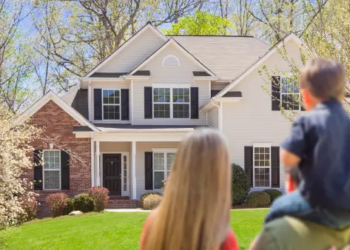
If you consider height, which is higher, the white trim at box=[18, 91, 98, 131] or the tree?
the tree

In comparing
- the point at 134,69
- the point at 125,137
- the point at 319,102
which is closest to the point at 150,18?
the point at 134,69

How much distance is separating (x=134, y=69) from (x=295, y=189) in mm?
19773

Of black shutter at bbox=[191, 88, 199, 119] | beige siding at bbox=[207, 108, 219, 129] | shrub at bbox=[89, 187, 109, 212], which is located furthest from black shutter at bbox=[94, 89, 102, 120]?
beige siding at bbox=[207, 108, 219, 129]

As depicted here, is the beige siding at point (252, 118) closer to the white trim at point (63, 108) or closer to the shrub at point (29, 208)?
the white trim at point (63, 108)

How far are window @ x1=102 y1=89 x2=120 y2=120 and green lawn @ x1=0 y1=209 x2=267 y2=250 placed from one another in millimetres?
7122

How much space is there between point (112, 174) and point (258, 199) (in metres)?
6.49

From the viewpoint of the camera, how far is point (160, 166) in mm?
21906

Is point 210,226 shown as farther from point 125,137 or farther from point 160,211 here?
point 125,137

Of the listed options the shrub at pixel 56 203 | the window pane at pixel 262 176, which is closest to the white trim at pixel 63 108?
the shrub at pixel 56 203

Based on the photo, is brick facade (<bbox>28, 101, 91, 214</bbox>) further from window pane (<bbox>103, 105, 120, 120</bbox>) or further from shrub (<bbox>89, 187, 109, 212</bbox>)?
window pane (<bbox>103, 105, 120, 120</bbox>)

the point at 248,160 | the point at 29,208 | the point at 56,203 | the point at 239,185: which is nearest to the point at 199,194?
the point at 56,203

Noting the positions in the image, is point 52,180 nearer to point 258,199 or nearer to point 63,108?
point 63,108

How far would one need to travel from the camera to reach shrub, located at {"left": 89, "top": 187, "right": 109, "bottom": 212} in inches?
732

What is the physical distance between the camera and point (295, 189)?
2.32 metres
